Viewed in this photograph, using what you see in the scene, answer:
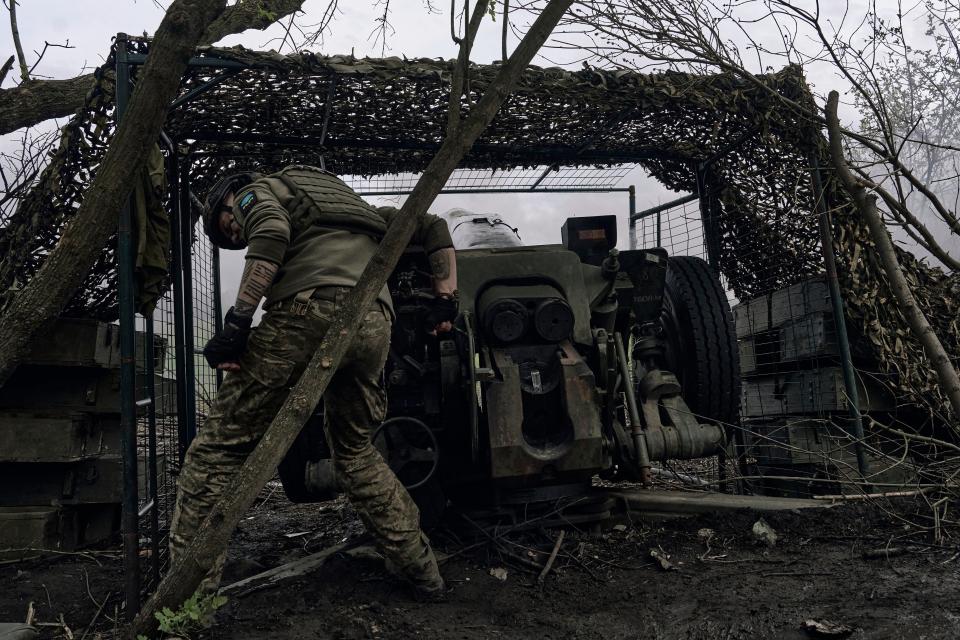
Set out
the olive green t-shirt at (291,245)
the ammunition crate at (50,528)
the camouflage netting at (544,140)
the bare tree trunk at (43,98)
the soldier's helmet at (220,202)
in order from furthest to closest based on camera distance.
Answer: the bare tree trunk at (43,98) < the ammunition crate at (50,528) < the camouflage netting at (544,140) < the soldier's helmet at (220,202) < the olive green t-shirt at (291,245)

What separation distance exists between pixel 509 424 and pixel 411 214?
1.46m

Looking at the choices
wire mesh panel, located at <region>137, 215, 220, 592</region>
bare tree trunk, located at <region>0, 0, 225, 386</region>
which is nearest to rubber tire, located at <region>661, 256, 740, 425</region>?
wire mesh panel, located at <region>137, 215, 220, 592</region>

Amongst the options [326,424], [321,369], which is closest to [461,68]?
[321,369]

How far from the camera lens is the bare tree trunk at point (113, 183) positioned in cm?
277

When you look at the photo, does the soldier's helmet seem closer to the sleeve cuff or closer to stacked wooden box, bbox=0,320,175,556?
the sleeve cuff

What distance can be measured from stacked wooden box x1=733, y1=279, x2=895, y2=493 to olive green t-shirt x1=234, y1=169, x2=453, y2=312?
2.56 metres

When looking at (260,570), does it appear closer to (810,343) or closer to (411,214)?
(411,214)

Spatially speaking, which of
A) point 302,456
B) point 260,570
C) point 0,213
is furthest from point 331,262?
point 0,213

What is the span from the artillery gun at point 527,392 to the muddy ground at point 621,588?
354 millimetres

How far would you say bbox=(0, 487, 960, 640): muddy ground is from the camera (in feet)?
9.02

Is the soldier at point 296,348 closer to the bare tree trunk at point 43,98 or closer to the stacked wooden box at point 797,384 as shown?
the stacked wooden box at point 797,384

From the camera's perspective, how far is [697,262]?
17.2 feet

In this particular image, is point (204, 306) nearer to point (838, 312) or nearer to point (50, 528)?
point (50, 528)

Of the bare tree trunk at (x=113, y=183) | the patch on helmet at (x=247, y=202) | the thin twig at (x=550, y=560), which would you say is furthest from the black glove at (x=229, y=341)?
the thin twig at (x=550, y=560)
